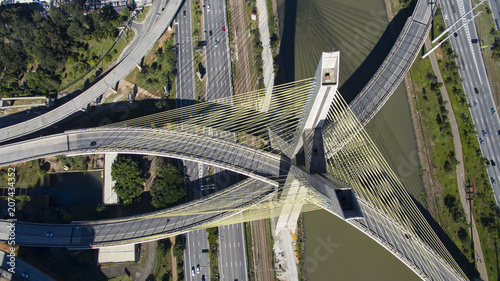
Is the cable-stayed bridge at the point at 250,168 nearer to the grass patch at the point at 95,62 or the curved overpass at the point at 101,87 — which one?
the curved overpass at the point at 101,87

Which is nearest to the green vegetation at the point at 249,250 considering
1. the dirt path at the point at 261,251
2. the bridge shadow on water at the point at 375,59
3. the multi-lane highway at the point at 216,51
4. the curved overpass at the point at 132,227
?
the dirt path at the point at 261,251

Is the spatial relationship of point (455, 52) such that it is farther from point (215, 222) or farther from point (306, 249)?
point (215, 222)

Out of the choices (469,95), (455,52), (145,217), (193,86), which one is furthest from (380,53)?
(145,217)

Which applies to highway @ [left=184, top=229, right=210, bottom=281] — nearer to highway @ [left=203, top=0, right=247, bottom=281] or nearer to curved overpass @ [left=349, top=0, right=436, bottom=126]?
highway @ [left=203, top=0, right=247, bottom=281]

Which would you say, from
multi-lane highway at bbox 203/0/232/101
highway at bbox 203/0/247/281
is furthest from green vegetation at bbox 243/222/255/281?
multi-lane highway at bbox 203/0/232/101

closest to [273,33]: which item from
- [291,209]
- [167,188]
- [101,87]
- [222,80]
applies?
[222,80]
